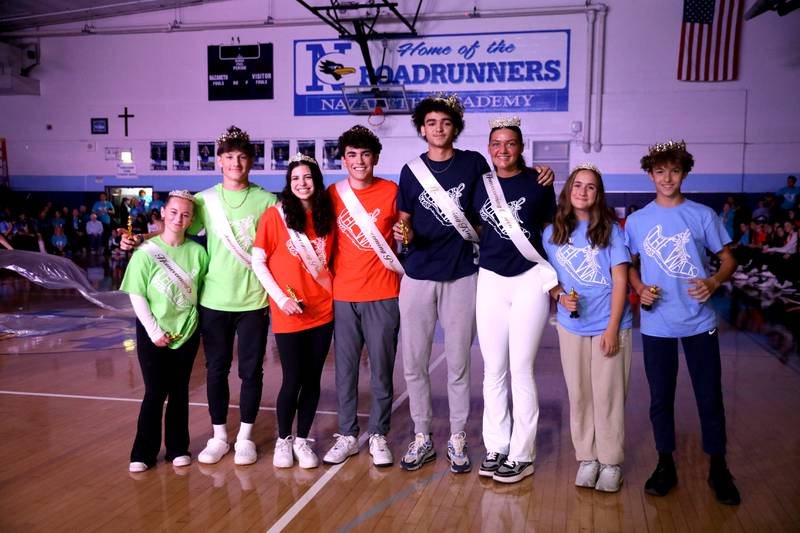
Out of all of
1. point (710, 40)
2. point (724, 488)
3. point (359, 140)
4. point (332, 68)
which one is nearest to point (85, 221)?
point (332, 68)

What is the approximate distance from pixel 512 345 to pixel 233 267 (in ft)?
4.27

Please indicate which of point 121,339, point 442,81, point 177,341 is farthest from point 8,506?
point 442,81

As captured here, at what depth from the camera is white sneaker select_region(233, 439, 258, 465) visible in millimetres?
3104

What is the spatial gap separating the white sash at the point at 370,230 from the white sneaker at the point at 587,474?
115 centimetres

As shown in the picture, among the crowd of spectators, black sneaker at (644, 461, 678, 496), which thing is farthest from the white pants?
the crowd of spectators

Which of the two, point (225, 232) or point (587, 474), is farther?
point (225, 232)

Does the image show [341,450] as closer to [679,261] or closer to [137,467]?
[137,467]

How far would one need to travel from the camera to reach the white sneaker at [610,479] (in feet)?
9.24

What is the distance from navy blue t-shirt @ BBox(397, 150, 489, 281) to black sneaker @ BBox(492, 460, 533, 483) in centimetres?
84

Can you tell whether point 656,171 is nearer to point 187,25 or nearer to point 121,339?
point 121,339

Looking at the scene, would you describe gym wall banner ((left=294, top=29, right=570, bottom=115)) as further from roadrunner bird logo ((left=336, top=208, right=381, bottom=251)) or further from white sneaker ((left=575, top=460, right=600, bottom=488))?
white sneaker ((left=575, top=460, right=600, bottom=488))

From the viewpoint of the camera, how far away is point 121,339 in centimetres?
591

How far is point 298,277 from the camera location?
3.04 m

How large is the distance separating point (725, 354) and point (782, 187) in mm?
8504
